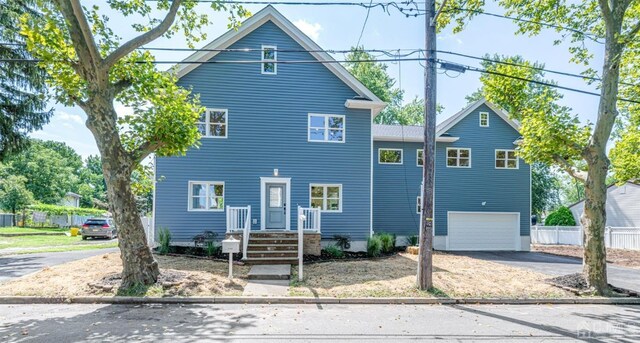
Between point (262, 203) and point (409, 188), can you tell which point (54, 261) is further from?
point (409, 188)

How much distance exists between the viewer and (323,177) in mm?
14422

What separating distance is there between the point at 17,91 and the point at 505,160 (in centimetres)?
2358

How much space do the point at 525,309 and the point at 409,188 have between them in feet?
35.5

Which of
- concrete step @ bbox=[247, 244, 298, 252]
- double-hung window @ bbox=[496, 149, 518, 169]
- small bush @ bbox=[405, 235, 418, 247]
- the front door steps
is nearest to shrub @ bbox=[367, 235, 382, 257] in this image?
the front door steps

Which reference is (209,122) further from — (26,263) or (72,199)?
(72,199)

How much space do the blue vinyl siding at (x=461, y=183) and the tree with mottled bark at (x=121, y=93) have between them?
11.2 metres

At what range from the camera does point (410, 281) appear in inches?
352

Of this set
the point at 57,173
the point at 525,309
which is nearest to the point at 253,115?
the point at 525,309

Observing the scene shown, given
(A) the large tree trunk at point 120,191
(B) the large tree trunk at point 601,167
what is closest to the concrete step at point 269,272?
(A) the large tree trunk at point 120,191

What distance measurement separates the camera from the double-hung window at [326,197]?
14461 millimetres

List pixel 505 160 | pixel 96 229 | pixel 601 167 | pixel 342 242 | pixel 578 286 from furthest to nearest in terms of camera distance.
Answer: pixel 96 229, pixel 505 160, pixel 342 242, pixel 578 286, pixel 601 167

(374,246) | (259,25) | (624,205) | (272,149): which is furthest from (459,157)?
(624,205)

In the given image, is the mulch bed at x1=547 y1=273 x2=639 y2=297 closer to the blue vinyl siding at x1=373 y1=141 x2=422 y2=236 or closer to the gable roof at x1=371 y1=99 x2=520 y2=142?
the blue vinyl siding at x1=373 y1=141 x2=422 y2=236

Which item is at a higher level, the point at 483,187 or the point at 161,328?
the point at 483,187
